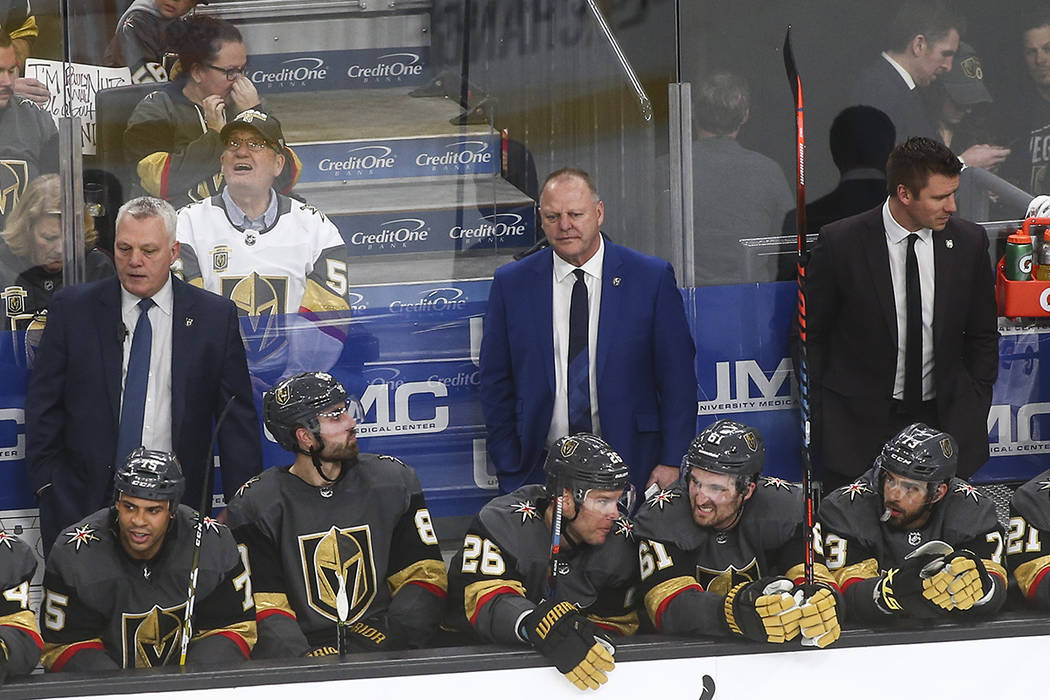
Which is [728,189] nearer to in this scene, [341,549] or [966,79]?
[966,79]

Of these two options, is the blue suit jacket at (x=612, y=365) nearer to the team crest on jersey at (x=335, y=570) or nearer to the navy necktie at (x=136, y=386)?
the team crest on jersey at (x=335, y=570)

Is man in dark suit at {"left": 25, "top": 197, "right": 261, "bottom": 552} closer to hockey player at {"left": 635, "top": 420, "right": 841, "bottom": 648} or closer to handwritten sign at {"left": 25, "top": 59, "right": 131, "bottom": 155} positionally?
handwritten sign at {"left": 25, "top": 59, "right": 131, "bottom": 155}

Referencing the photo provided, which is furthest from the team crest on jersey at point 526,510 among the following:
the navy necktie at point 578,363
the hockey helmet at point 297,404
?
the navy necktie at point 578,363

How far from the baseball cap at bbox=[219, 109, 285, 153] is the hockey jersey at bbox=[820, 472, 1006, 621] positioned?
202 centimetres

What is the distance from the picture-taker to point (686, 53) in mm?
4562

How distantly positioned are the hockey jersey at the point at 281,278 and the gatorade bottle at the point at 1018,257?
7.01ft

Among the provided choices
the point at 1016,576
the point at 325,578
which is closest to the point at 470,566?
the point at 325,578

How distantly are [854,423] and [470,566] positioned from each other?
1.49 m

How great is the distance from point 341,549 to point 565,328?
3.26 feet

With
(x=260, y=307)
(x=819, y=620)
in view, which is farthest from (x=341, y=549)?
(x=819, y=620)

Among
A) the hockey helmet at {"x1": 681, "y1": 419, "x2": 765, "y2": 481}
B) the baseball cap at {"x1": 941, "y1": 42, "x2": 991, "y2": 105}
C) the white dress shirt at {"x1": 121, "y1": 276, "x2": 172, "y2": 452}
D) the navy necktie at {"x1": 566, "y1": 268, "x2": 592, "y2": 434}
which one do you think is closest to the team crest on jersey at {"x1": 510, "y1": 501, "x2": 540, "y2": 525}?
the hockey helmet at {"x1": 681, "y1": 419, "x2": 765, "y2": 481}

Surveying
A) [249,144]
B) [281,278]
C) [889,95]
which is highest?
[889,95]

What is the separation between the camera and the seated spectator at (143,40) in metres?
→ 4.45

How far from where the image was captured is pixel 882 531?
3.82m
